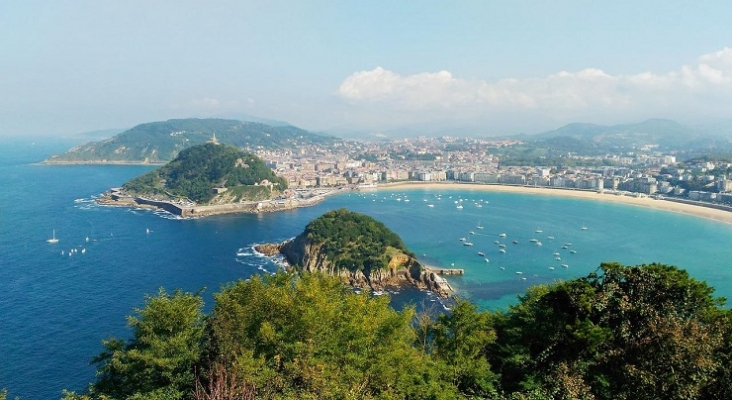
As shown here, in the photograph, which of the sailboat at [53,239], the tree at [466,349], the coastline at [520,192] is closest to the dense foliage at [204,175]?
the coastline at [520,192]

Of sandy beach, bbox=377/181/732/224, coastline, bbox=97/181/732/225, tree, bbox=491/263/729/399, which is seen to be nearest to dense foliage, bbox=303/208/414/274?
tree, bbox=491/263/729/399

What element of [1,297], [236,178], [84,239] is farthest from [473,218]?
[1,297]

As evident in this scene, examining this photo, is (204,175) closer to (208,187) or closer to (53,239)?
(208,187)

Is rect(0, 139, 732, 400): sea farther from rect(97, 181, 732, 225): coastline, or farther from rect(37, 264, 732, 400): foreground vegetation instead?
rect(37, 264, 732, 400): foreground vegetation

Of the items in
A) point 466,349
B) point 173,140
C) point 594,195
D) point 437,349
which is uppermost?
point 173,140

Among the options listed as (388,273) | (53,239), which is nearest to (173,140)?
(53,239)

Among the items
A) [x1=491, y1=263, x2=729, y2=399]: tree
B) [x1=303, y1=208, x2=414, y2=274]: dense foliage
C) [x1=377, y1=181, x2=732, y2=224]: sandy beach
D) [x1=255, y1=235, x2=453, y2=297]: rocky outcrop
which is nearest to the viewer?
[x1=491, y1=263, x2=729, y2=399]: tree
